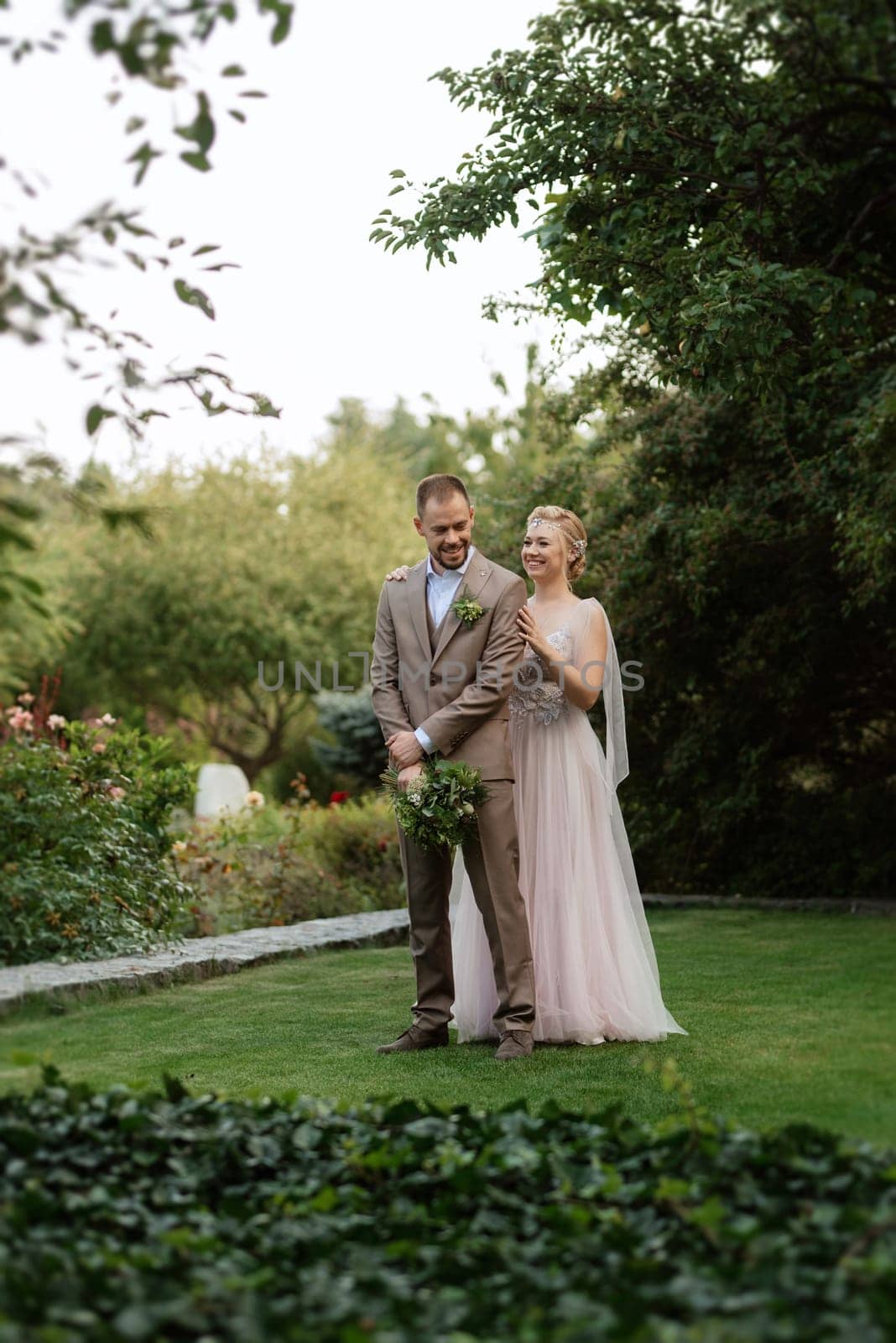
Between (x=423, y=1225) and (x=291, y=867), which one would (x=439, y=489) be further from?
(x=291, y=867)

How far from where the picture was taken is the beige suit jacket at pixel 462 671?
17.5 feet

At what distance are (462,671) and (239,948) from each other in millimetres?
Result: 2640

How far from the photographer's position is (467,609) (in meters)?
5.37

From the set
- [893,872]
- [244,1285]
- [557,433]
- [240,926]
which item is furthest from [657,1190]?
[557,433]

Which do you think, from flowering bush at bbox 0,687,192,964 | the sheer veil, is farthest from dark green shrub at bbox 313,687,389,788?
the sheer veil

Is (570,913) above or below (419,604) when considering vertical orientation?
below

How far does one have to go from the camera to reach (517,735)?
5.90 metres

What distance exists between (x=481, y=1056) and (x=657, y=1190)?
2.19m

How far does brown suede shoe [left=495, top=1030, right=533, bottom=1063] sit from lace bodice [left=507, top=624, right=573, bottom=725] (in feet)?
4.19

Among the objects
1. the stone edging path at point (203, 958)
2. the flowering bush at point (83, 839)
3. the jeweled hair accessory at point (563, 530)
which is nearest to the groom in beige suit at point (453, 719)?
the jeweled hair accessory at point (563, 530)

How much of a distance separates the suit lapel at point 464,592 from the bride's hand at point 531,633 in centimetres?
20

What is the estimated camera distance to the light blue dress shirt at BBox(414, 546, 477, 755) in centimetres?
550

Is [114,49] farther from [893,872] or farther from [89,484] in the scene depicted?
[893,872]

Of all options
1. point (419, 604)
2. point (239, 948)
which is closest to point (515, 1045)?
point (419, 604)
